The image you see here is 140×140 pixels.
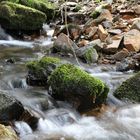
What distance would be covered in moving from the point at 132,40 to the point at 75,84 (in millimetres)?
3961

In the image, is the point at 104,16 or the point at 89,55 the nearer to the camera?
the point at 89,55

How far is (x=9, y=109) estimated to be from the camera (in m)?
5.70

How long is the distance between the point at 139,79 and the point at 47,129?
2157 millimetres

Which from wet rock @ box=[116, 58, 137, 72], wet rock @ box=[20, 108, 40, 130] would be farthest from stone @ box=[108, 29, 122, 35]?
wet rock @ box=[20, 108, 40, 130]

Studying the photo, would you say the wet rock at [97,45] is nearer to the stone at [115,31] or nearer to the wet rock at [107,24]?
the stone at [115,31]

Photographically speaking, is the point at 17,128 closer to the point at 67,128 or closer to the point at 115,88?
the point at 67,128

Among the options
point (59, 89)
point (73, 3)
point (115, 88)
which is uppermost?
point (59, 89)

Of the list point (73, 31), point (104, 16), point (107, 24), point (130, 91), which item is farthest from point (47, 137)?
point (104, 16)

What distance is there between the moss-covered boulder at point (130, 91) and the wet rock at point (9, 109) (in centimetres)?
217

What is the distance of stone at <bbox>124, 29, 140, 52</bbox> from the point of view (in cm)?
987

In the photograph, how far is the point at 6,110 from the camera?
5.68 metres

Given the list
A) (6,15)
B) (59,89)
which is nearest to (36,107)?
(59,89)

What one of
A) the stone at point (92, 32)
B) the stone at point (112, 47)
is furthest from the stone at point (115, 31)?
the stone at point (112, 47)

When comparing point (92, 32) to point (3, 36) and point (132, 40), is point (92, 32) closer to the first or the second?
point (132, 40)
